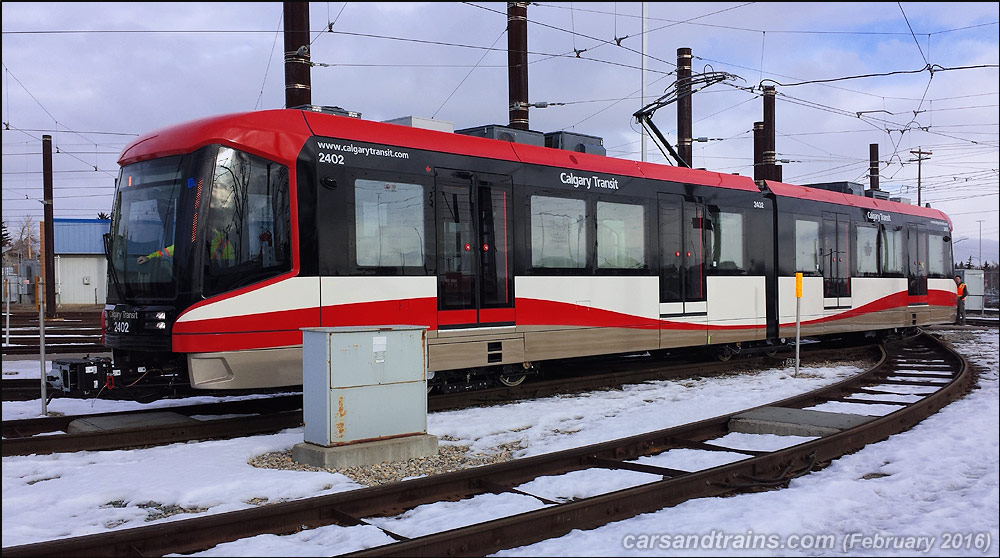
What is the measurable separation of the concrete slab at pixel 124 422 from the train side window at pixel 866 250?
1506 cm

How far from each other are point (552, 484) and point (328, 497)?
1882mm

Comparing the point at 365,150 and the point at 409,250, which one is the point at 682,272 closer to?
the point at 409,250

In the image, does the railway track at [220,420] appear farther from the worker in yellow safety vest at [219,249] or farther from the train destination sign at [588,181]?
the train destination sign at [588,181]

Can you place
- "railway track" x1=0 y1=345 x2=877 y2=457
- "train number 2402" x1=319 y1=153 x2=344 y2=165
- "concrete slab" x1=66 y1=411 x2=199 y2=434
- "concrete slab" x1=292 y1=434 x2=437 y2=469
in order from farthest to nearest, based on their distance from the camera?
"train number 2402" x1=319 y1=153 x2=344 y2=165, "concrete slab" x1=66 y1=411 x2=199 y2=434, "railway track" x1=0 y1=345 x2=877 y2=457, "concrete slab" x1=292 y1=434 x2=437 y2=469

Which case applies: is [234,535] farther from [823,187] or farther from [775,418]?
[823,187]

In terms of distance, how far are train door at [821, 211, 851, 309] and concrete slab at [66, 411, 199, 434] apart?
1347 centimetres

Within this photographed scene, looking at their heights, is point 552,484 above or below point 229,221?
below

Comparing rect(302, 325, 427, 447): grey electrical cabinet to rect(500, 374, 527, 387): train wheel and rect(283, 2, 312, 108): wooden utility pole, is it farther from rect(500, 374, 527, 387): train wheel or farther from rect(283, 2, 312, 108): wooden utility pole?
rect(283, 2, 312, 108): wooden utility pole

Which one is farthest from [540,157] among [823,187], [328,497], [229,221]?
[823,187]

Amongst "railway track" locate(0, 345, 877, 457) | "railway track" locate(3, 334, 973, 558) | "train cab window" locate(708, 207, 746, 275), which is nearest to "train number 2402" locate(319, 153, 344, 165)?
"railway track" locate(0, 345, 877, 457)

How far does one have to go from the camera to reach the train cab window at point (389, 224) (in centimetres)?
993

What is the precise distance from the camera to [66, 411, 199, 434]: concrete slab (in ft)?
30.4

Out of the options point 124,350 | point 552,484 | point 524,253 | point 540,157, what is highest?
point 540,157

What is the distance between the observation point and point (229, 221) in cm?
901
